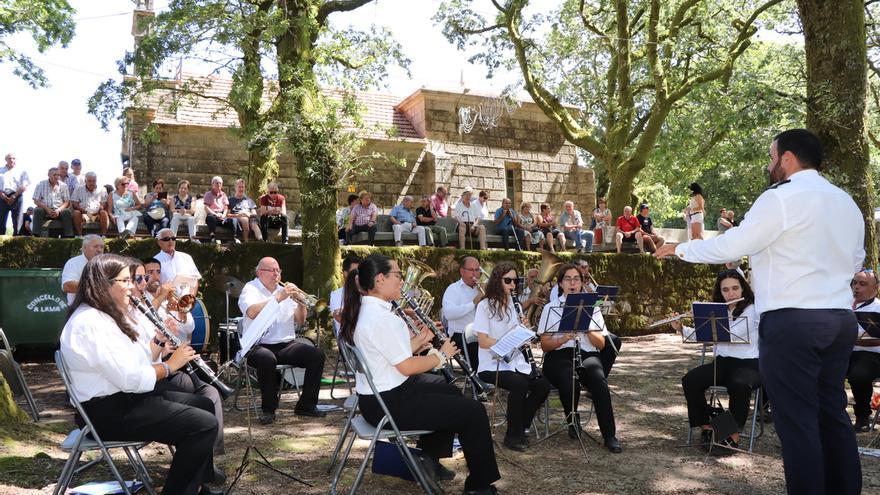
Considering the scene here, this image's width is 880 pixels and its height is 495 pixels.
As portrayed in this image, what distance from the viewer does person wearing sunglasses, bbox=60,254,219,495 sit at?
3781mm

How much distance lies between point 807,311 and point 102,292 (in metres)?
3.70

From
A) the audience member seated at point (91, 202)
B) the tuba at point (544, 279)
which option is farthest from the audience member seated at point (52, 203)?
the tuba at point (544, 279)

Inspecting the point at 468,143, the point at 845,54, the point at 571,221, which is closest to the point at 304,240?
the point at 571,221

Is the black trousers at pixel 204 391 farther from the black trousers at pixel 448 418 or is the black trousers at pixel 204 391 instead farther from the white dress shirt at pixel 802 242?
the white dress shirt at pixel 802 242

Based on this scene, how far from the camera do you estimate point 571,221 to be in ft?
51.5

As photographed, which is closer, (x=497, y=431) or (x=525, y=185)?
(x=497, y=431)

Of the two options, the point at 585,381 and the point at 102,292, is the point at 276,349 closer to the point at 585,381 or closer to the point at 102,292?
the point at 585,381

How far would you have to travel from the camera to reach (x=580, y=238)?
610 inches

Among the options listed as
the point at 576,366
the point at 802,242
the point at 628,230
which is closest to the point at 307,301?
the point at 576,366

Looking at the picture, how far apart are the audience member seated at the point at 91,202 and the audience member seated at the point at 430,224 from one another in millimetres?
5455

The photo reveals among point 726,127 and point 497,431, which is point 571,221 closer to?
point 726,127

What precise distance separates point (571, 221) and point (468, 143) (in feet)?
22.6

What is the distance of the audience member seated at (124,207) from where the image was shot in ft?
37.7

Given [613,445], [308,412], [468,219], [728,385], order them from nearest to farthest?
[613,445], [728,385], [308,412], [468,219]
